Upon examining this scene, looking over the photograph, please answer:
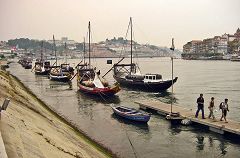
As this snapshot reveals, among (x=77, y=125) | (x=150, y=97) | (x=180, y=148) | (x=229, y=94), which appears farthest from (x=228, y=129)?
(x=229, y=94)

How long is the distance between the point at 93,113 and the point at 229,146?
2055 centimetres

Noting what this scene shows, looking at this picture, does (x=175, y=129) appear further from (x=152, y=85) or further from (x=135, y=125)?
(x=152, y=85)

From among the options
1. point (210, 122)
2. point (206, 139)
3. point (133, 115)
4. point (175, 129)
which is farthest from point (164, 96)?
point (206, 139)

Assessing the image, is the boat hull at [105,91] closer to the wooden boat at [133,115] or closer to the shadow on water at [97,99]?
the shadow on water at [97,99]

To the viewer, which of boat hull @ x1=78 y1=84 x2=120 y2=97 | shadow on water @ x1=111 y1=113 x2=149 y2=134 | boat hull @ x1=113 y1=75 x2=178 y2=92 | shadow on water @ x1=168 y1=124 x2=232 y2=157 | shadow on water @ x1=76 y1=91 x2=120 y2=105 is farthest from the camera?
boat hull @ x1=113 y1=75 x2=178 y2=92

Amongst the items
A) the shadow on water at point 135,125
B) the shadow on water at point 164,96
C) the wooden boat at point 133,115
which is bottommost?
the shadow on water at point 135,125

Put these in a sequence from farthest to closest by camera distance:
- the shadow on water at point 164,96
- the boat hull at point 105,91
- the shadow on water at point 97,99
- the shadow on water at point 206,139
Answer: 1. the boat hull at point 105,91
2. the shadow on water at point 164,96
3. the shadow on water at point 97,99
4. the shadow on water at point 206,139

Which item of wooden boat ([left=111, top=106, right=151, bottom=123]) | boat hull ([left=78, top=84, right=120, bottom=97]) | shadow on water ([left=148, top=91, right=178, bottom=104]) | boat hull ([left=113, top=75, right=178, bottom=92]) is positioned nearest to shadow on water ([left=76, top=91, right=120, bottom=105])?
boat hull ([left=78, top=84, right=120, bottom=97])

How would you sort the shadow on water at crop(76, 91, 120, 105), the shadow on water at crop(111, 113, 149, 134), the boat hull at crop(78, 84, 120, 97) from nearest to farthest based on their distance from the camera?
the shadow on water at crop(111, 113, 149, 134), the shadow on water at crop(76, 91, 120, 105), the boat hull at crop(78, 84, 120, 97)

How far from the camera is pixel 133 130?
3186 centimetres

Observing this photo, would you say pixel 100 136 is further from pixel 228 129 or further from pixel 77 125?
pixel 228 129

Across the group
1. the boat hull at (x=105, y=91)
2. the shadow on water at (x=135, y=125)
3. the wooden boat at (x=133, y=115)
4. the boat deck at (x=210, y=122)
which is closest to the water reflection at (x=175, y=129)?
the boat deck at (x=210, y=122)

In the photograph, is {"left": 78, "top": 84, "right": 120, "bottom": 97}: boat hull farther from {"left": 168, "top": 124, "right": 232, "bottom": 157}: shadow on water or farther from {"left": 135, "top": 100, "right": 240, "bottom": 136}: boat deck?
{"left": 168, "top": 124, "right": 232, "bottom": 157}: shadow on water

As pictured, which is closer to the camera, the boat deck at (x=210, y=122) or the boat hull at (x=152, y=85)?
the boat deck at (x=210, y=122)
